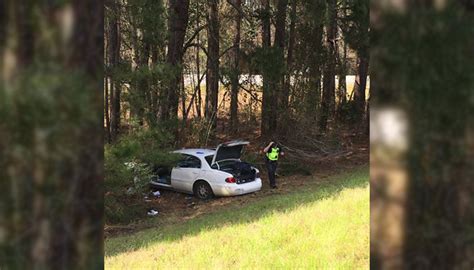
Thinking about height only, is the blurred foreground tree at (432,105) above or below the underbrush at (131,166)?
above

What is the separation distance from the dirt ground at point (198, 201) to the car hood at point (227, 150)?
1.19m

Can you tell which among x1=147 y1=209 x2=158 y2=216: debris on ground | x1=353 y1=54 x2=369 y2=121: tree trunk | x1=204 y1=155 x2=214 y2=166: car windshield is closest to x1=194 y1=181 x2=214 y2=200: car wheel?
x1=204 y1=155 x2=214 y2=166: car windshield

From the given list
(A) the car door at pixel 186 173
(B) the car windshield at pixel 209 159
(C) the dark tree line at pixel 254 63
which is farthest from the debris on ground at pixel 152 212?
(C) the dark tree line at pixel 254 63

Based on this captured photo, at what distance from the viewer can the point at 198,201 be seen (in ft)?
53.6

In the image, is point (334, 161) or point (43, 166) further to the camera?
point (334, 161)

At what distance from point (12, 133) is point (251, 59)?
54.0 feet

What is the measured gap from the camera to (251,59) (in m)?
17.5

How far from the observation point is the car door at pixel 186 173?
53.7 ft

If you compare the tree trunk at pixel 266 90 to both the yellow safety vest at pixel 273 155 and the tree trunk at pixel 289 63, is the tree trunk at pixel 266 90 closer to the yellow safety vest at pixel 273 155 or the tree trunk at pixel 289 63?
the tree trunk at pixel 289 63

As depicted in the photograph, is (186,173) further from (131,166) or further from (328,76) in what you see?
(328,76)

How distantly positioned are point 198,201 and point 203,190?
1.18 feet

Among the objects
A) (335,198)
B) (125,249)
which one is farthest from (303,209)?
(125,249)

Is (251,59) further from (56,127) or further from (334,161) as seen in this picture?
(56,127)

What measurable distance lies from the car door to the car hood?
558 millimetres
